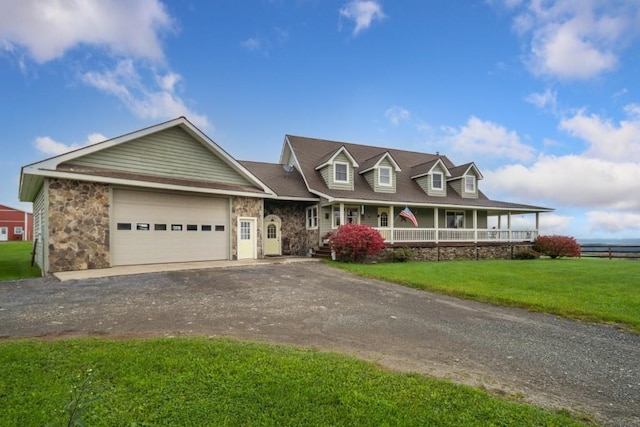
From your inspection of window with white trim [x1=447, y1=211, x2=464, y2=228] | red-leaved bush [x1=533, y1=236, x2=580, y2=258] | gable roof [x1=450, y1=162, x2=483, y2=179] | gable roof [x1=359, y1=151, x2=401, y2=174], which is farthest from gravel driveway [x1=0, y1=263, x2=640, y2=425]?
red-leaved bush [x1=533, y1=236, x2=580, y2=258]

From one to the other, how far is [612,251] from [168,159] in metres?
30.5

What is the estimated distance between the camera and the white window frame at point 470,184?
25.0 m

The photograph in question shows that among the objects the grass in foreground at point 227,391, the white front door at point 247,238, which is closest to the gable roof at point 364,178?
the white front door at point 247,238

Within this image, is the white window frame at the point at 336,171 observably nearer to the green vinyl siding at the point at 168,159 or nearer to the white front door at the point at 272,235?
the white front door at the point at 272,235

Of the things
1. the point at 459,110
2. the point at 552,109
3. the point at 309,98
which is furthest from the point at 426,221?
the point at 309,98

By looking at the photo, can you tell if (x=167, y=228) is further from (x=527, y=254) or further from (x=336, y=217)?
(x=527, y=254)

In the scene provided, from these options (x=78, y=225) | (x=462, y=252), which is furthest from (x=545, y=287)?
(x=78, y=225)

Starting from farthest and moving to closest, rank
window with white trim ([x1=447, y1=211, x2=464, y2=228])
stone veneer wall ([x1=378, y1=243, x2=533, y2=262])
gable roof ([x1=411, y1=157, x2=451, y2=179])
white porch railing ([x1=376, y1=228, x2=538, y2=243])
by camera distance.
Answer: window with white trim ([x1=447, y1=211, x2=464, y2=228])
gable roof ([x1=411, y1=157, x2=451, y2=179])
white porch railing ([x1=376, y1=228, x2=538, y2=243])
stone veneer wall ([x1=378, y1=243, x2=533, y2=262])

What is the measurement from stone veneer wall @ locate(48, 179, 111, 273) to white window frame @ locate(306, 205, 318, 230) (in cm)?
1085

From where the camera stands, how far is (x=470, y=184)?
82.3 feet

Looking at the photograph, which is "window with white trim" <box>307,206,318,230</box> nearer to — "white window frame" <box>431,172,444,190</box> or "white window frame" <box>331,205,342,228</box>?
"white window frame" <box>331,205,342,228</box>

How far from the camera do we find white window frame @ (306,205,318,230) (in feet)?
65.8

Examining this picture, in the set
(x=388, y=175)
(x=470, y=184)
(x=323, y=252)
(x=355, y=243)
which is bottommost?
(x=323, y=252)

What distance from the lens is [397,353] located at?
478cm
